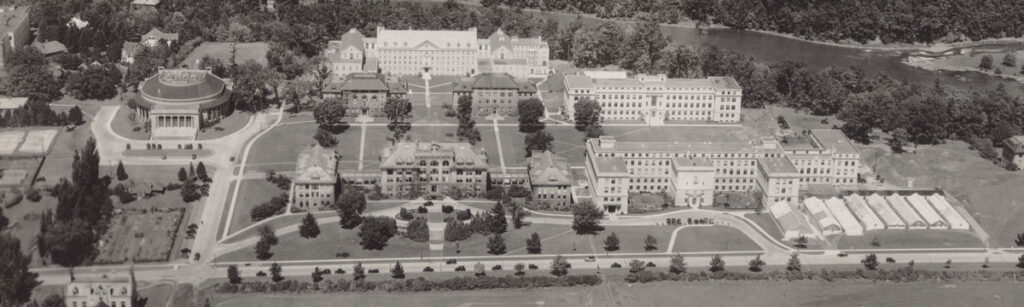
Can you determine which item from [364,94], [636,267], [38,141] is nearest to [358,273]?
[636,267]

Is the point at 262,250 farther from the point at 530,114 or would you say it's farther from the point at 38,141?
the point at 530,114

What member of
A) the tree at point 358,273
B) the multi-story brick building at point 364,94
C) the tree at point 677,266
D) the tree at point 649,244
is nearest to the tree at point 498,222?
the tree at point 649,244

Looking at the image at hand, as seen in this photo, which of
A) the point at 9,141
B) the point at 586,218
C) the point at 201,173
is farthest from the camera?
the point at 9,141

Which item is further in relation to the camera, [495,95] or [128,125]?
[495,95]

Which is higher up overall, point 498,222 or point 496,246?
point 498,222

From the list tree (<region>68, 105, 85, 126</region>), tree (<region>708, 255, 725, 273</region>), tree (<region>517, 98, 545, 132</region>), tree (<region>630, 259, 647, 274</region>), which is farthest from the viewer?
tree (<region>517, 98, 545, 132</region>)

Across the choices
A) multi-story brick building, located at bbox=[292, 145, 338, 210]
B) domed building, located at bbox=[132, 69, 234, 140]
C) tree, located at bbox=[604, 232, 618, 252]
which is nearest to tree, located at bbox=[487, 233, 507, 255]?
tree, located at bbox=[604, 232, 618, 252]

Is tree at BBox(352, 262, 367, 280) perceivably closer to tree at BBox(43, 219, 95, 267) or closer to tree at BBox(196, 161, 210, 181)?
tree at BBox(43, 219, 95, 267)

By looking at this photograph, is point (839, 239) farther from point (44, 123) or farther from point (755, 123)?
point (44, 123)
